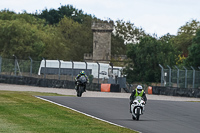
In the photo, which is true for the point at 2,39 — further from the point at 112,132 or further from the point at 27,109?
the point at 112,132

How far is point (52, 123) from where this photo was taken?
49.9ft

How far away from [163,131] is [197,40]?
60.1m

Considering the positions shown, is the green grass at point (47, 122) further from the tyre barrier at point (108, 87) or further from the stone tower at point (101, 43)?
the stone tower at point (101, 43)

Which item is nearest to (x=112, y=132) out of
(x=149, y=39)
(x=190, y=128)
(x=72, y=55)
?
(x=190, y=128)

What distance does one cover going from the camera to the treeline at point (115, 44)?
246 ft

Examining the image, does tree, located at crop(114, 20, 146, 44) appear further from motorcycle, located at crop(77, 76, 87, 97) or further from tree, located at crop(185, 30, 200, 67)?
motorcycle, located at crop(77, 76, 87, 97)

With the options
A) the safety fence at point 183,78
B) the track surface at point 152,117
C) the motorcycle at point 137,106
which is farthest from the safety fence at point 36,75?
the motorcycle at point 137,106

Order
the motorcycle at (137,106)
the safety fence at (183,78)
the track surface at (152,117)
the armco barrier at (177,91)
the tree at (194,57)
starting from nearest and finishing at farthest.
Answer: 1. the track surface at (152,117)
2. the motorcycle at (137,106)
3. the armco barrier at (177,91)
4. the safety fence at (183,78)
5. the tree at (194,57)

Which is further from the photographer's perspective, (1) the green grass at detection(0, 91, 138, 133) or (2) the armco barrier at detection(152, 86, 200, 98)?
(2) the armco barrier at detection(152, 86, 200, 98)

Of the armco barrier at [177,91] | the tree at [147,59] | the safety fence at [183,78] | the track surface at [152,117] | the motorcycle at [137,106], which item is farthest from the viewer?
the tree at [147,59]

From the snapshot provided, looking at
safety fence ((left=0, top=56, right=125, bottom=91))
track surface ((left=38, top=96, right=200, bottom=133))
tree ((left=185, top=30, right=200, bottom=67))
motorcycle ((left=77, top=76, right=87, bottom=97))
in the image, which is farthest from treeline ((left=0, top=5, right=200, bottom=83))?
track surface ((left=38, top=96, right=200, bottom=133))

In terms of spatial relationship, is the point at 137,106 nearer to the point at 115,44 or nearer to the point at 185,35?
the point at 185,35

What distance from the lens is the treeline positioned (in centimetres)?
7500

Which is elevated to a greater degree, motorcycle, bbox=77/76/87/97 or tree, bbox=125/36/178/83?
tree, bbox=125/36/178/83
